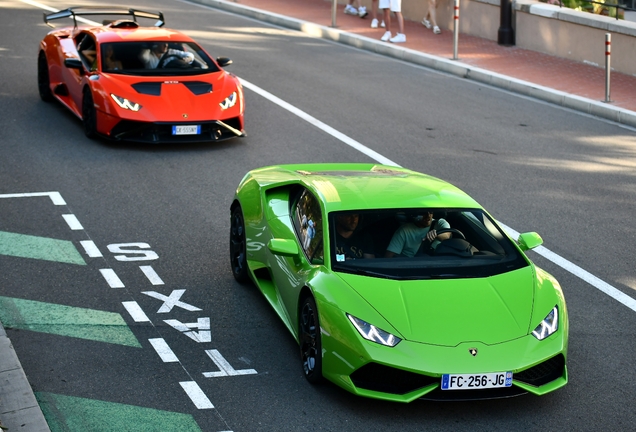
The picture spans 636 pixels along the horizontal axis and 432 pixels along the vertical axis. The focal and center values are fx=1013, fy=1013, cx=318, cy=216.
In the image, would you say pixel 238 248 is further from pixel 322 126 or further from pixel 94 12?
pixel 94 12

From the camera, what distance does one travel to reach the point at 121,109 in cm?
1392

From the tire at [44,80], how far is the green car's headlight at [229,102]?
359 cm

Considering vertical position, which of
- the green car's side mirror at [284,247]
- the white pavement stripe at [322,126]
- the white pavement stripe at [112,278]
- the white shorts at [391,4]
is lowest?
the white pavement stripe at [112,278]

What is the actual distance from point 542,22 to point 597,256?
1218 centimetres

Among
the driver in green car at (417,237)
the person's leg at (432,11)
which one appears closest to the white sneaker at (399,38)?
the person's leg at (432,11)

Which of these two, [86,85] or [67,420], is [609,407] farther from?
[86,85]

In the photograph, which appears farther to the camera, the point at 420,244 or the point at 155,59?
the point at 155,59

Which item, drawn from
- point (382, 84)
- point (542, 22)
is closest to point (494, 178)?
point (382, 84)

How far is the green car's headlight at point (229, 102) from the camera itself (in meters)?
14.4

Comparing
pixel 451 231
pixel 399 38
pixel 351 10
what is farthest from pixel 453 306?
pixel 351 10

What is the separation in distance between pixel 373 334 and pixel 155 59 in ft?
29.9

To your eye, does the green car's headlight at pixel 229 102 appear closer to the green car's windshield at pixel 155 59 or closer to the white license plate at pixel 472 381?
the green car's windshield at pixel 155 59

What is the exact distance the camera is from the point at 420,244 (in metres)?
7.86

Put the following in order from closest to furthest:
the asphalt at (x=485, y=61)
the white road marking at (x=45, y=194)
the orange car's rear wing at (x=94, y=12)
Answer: the white road marking at (x=45, y=194), the orange car's rear wing at (x=94, y=12), the asphalt at (x=485, y=61)
